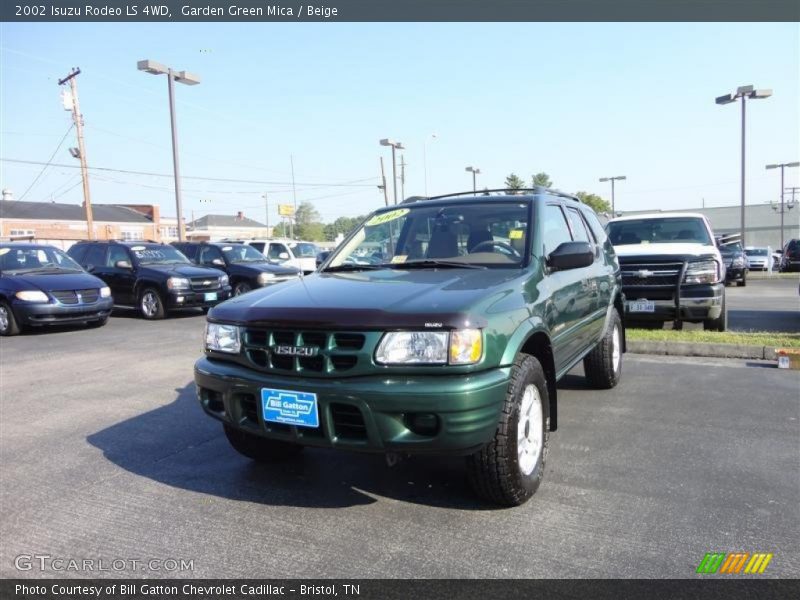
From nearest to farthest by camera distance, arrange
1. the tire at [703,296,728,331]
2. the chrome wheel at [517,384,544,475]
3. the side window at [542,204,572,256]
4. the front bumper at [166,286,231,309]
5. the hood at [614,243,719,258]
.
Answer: the chrome wheel at [517,384,544,475] → the side window at [542,204,572,256] → the hood at [614,243,719,258] → the tire at [703,296,728,331] → the front bumper at [166,286,231,309]

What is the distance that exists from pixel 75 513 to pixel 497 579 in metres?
2.33

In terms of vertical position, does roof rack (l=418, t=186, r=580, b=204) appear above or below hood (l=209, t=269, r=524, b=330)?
above

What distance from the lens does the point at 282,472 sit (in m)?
3.83

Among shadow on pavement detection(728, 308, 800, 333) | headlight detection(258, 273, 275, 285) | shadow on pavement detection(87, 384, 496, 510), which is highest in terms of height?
headlight detection(258, 273, 275, 285)

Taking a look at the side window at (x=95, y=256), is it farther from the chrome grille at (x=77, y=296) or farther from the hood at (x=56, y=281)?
the chrome grille at (x=77, y=296)

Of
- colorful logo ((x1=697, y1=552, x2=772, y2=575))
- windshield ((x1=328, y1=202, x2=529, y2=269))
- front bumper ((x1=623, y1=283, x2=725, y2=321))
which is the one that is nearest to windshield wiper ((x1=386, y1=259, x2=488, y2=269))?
windshield ((x1=328, y1=202, x2=529, y2=269))

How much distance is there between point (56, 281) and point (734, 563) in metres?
11.0

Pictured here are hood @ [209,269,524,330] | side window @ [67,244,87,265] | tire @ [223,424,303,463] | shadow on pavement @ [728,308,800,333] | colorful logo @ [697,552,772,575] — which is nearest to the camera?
colorful logo @ [697,552,772,575]

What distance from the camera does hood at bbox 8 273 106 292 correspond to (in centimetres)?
1033

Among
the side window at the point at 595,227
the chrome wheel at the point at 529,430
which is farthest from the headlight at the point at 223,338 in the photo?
the side window at the point at 595,227

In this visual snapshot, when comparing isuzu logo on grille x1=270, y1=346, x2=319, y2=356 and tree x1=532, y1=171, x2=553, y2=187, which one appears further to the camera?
tree x1=532, y1=171, x2=553, y2=187

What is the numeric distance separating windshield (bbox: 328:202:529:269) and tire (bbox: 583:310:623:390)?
1923 millimetres
